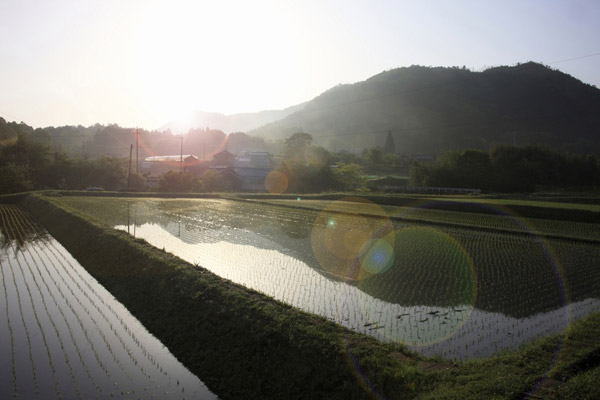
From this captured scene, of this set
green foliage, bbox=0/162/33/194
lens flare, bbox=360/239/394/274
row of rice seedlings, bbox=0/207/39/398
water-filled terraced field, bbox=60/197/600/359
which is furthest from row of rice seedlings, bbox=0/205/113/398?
green foliage, bbox=0/162/33/194

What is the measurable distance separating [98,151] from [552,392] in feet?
394

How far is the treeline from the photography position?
43781 mm

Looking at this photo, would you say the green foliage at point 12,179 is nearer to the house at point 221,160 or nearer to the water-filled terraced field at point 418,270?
the water-filled terraced field at point 418,270

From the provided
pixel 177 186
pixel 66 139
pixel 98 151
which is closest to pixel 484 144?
pixel 177 186

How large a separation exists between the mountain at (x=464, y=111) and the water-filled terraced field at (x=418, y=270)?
52.4 metres

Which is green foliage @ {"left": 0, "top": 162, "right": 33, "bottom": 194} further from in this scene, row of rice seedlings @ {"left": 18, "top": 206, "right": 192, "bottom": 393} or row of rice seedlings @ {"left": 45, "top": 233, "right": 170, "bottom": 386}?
row of rice seedlings @ {"left": 18, "top": 206, "right": 192, "bottom": 393}

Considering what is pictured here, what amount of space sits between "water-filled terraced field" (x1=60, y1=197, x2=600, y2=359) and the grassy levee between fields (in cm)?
91

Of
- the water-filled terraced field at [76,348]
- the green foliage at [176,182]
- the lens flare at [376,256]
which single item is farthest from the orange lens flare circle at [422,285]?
the green foliage at [176,182]

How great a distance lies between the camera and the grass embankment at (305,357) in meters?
4.17

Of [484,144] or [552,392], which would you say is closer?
[552,392]

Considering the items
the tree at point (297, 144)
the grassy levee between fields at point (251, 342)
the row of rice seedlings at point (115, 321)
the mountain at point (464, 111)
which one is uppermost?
the mountain at point (464, 111)

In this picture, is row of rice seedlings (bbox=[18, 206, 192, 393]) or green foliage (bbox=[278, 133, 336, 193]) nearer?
row of rice seedlings (bbox=[18, 206, 192, 393])

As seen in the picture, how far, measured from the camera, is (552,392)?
13.0 ft

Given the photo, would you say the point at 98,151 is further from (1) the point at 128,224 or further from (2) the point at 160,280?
(2) the point at 160,280
